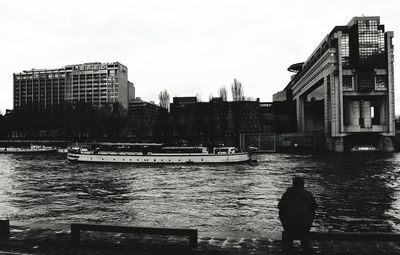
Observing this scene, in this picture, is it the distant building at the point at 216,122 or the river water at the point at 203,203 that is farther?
the distant building at the point at 216,122

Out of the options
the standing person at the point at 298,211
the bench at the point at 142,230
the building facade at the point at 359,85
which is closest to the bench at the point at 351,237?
the standing person at the point at 298,211

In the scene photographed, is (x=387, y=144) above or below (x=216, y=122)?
below

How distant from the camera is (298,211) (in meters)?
10.1

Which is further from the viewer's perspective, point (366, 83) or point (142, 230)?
point (366, 83)

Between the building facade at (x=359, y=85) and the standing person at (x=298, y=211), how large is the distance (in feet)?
339

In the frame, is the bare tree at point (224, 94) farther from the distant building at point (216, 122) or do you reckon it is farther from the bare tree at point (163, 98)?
the bare tree at point (163, 98)

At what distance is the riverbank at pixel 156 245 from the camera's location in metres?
10.8

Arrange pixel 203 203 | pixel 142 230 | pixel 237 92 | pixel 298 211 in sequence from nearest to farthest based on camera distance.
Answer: pixel 298 211
pixel 142 230
pixel 203 203
pixel 237 92

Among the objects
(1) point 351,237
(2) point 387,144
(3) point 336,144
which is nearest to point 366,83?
(2) point 387,144

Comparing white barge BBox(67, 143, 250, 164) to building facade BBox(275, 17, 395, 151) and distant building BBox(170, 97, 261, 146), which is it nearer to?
distant building BBox(170, 97, 261, 146)

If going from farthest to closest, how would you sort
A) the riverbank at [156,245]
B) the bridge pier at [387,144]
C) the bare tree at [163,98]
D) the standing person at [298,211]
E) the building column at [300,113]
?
the building column at [300,113] < the bare tree at [163,98] < the bridge pier at [387,144] < the riverbank at [156,245] < the standing person at [298,211]

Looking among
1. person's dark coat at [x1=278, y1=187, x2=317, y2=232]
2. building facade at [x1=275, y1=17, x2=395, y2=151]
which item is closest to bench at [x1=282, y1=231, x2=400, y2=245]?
person's dark coat at [x1=278, y1=187, x2=317, y2=232]

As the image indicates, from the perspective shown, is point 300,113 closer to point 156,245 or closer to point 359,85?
point 359,85

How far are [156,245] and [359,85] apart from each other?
10617 cm
